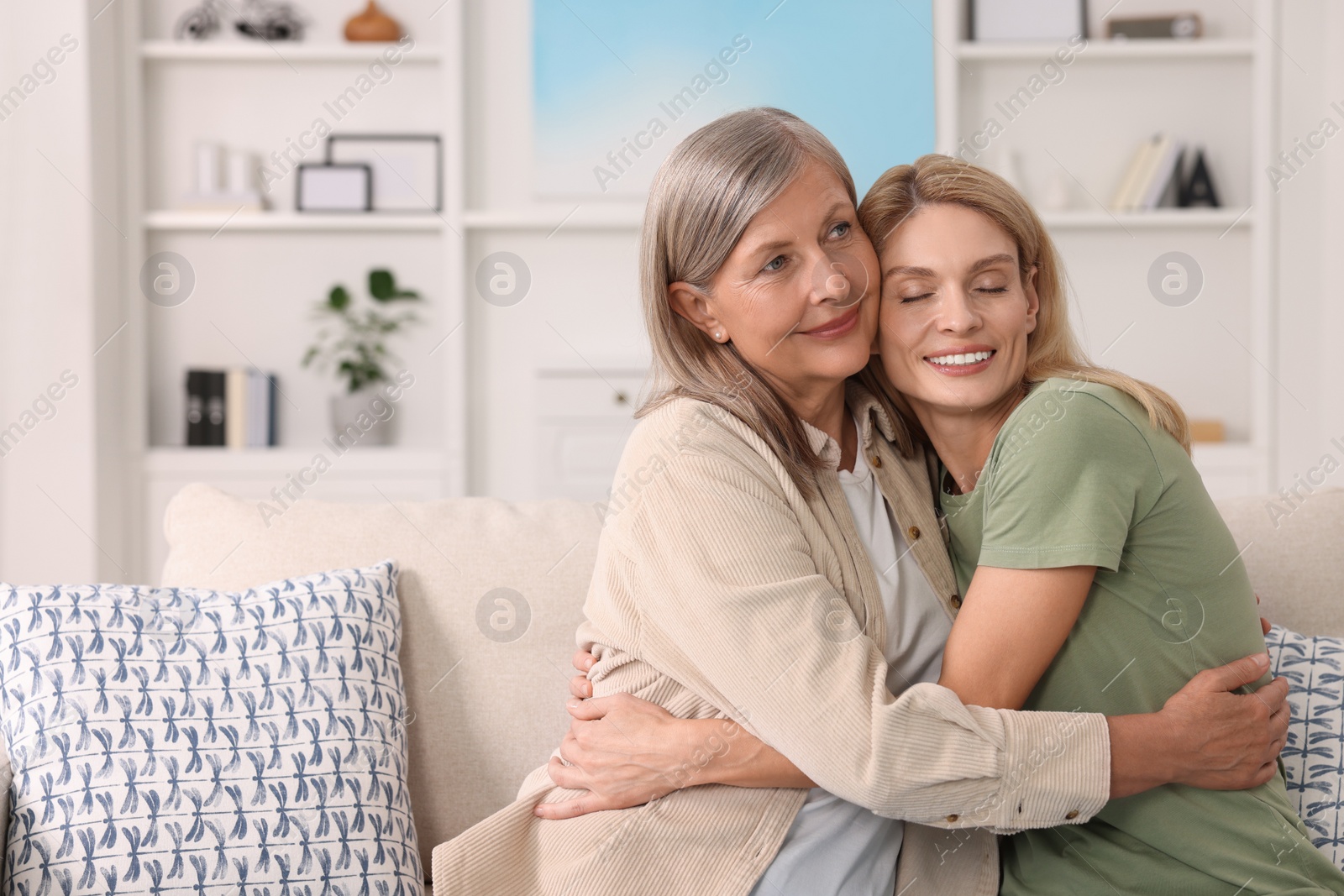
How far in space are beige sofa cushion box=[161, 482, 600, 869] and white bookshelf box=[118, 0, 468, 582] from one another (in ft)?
6.65

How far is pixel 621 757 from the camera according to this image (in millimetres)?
1174

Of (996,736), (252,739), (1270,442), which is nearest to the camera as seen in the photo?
(996,736)

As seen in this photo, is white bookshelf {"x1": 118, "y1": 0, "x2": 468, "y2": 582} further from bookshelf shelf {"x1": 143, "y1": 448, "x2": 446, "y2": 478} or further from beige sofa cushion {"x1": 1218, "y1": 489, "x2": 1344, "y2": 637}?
beige sofa cushion {"x1": 1218, "y1": 489, "x2": 1344, "y2": 637}

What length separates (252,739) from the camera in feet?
4.64

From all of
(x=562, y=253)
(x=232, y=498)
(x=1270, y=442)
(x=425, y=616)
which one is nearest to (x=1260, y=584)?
(x=425, y=616)

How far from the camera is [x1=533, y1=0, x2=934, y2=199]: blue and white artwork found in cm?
375

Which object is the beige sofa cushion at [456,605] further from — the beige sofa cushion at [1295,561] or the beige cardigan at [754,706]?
the beige sofa cushion at [1295,561]

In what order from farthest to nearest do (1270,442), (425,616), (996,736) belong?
(1270,442) < (425,616) < (996,736)

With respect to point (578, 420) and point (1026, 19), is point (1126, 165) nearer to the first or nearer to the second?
point (1026, 19)

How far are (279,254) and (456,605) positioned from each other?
2683 millimetres

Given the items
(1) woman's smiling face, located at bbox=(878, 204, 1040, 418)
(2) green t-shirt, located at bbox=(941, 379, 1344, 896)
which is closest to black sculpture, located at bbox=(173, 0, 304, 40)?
(1) woman's smiling face, located at bbox=(878, 204, 1040, 418)

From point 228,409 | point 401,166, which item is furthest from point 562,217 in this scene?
point 228,409

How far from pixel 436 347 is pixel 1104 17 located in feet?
8.68

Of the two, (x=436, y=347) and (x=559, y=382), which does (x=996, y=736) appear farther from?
(x=436, y=347)
